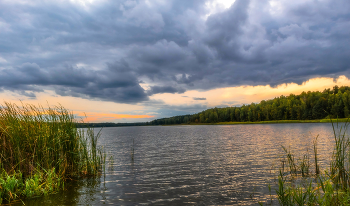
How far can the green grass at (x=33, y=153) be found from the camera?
34.6 ft

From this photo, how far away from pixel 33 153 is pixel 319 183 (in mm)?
18370

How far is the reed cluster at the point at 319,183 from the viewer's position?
26.4 ft

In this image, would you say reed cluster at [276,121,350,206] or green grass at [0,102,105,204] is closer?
reed cluster at [276,121,350,206]

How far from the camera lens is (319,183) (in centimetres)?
1302

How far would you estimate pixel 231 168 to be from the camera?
18734 mm

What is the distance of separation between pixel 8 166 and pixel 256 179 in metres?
16.6

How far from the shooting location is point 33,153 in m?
11.5

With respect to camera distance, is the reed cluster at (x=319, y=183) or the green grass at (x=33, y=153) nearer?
the reed cluster at (x=319, y=183)

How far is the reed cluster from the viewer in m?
8.04

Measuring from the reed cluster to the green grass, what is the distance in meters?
12.7

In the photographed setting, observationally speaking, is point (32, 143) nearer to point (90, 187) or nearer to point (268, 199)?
point (90, 187)

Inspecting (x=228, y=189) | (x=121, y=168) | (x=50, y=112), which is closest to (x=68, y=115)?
(x=50, y=112)

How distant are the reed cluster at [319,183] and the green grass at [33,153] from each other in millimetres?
12750

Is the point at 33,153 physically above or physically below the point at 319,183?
above
